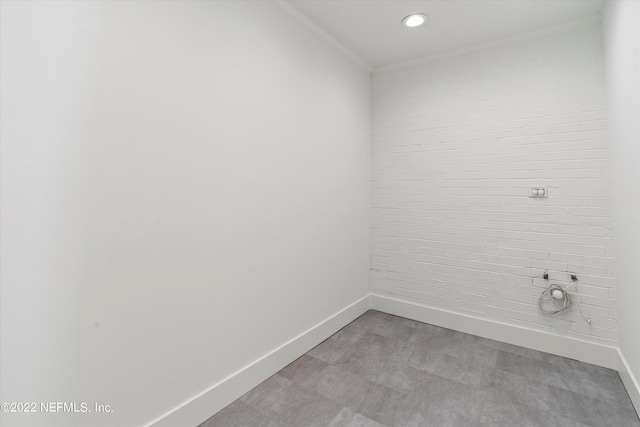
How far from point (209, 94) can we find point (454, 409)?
2376 mm

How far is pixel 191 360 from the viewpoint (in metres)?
1.61

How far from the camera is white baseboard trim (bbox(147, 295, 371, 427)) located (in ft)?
5.09

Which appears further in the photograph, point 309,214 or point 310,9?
point 309,214

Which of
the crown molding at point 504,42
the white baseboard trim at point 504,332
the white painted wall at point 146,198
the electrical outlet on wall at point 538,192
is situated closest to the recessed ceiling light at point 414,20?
the crown molding at point 504,42

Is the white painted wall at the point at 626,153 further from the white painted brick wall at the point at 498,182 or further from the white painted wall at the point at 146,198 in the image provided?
the white painted wall at the point at 146,198

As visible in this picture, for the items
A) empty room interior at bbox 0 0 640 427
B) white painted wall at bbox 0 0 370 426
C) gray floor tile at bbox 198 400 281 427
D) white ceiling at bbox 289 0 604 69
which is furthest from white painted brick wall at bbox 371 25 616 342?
gray floor tile at bbox 198 400 281 427

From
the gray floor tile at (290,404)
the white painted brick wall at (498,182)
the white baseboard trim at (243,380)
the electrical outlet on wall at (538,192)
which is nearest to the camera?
the white baseboard trim at (243,380)

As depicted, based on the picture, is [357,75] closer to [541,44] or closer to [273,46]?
[273,46]

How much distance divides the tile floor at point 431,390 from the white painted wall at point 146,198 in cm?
32

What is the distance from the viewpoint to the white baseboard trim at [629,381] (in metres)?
1.70

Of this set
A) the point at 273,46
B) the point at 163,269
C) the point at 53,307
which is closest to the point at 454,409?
the point at 163,269

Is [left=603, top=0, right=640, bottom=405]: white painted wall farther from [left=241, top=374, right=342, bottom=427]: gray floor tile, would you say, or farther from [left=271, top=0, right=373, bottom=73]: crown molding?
[left=271, top=0, right=373, bottom=73]: crown molding

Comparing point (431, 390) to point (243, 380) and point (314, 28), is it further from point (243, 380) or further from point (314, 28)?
point (314, 28)

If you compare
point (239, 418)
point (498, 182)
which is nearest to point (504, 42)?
point (498, 182)
